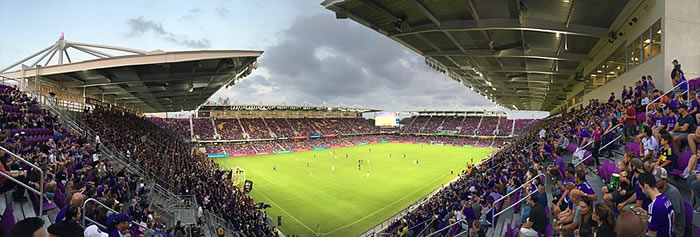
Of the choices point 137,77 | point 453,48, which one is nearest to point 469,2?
point 453,48

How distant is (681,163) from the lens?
A: 5336 mm

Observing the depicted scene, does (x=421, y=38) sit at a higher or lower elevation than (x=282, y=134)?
higher

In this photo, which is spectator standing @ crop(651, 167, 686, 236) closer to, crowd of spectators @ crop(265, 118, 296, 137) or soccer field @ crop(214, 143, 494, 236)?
soccer field @ crop(214, 143, 494, 236)

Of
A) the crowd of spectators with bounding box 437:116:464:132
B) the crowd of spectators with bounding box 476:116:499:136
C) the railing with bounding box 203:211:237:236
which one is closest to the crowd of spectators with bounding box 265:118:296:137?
the crowd of spectators with bounding box 437:116:464:132

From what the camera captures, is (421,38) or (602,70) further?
(602,70)

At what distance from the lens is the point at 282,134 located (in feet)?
211

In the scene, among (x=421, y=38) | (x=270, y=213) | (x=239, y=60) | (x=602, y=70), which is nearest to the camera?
(x=421, y=38)

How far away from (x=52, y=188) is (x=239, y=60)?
40.4 feet

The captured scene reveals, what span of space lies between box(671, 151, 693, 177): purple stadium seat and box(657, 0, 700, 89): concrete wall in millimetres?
5811

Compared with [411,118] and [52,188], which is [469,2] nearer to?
[52,188]

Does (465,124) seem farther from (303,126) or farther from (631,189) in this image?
(631,189)

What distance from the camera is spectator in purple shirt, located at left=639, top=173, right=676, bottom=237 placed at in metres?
3.39

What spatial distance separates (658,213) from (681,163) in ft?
9.70

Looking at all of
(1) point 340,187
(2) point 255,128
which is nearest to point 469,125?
(2) point 255,128
